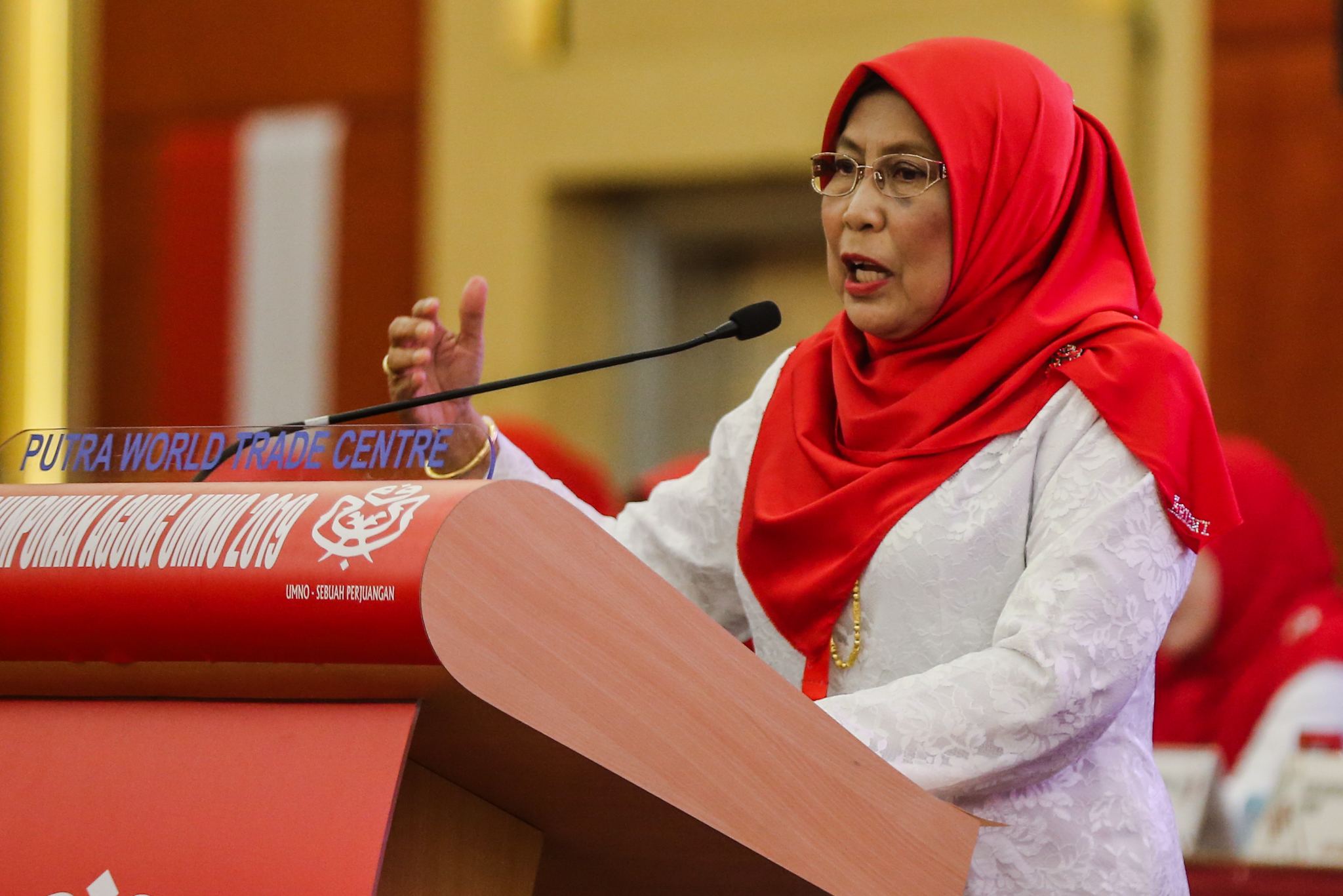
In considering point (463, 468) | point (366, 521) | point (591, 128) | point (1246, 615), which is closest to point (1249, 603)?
point (1246, 615)

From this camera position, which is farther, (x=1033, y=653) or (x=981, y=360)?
(x=981, y=360)

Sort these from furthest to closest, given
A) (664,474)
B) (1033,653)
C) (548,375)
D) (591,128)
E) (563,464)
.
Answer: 1. (591,128)
2. (563,464)
3. (664,474)
4. (548,375)
5. (1033,653)

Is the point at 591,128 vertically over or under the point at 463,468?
under

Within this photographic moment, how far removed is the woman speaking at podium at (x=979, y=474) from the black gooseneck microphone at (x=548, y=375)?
0.08 metres

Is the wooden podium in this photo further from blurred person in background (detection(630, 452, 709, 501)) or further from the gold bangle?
blurred person in background (detection(630, 452, 709, 501))

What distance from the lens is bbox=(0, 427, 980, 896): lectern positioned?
83cm

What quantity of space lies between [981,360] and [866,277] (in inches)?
5.1

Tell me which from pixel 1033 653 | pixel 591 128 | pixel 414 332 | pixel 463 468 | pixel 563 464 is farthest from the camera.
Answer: pixel 591 128

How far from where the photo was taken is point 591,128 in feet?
17.3

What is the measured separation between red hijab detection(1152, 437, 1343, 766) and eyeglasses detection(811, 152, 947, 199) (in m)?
2.53

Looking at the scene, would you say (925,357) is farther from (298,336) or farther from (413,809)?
(298,336)

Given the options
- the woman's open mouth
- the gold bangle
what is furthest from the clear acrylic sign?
the woman's open mouth

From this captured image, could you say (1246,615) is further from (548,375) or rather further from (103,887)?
(103,887)

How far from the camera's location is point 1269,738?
10.7ft
